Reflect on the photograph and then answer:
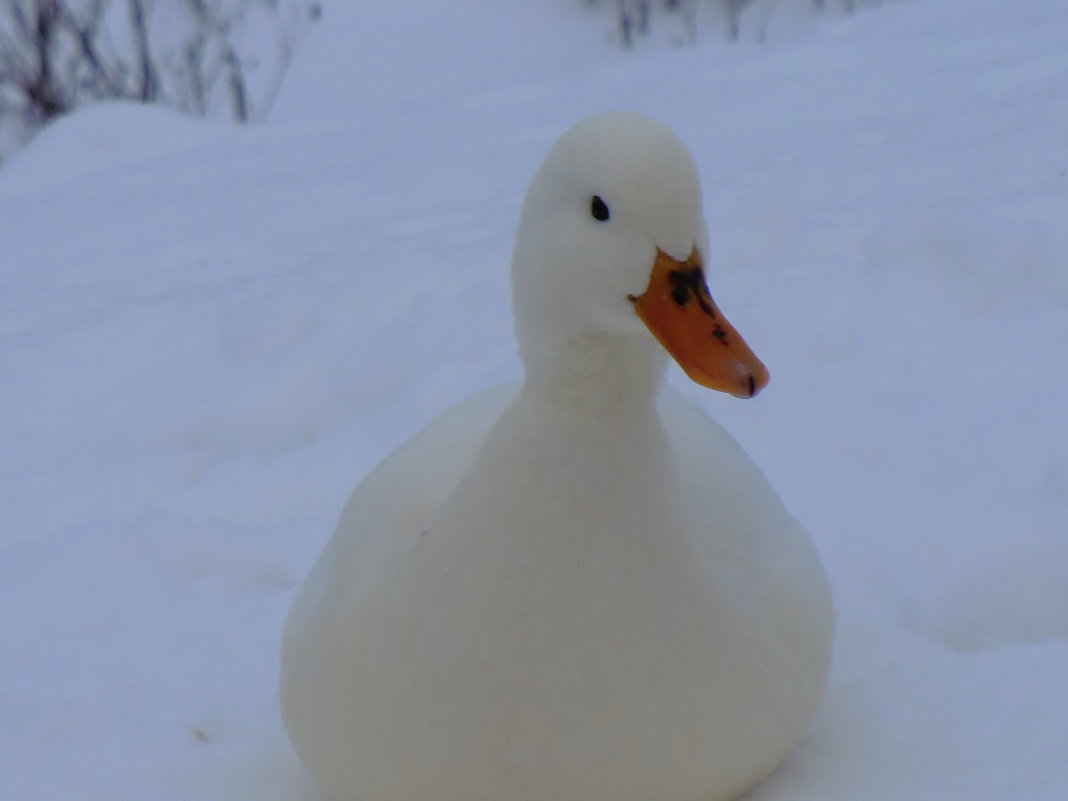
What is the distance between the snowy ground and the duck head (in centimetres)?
75

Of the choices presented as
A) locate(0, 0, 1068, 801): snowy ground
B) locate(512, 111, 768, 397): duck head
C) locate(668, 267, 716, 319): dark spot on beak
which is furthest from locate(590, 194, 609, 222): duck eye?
locate(0, 0, 1068, 801): snowy ground

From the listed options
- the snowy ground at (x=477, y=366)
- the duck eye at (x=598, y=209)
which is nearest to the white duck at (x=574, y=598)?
the duck eye at (x=598, y=209)

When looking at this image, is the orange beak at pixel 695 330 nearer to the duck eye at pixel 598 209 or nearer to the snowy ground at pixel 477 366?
the duck eye at pixel 598 209

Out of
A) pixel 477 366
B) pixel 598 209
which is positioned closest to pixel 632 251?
pixel 598 209

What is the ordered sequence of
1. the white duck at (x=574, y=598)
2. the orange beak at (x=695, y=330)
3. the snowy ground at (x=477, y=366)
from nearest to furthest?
1. the orange beak at (x=695, y=330)
2. the white duck at (x=574, y=598)
3. the snowy ground at (x=477, y=366)

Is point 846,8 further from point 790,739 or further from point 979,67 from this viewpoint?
point 790,739

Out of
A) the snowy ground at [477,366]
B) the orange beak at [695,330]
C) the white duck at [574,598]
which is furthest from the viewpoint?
the snowy ground at [477,366]

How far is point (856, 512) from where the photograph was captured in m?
2.88

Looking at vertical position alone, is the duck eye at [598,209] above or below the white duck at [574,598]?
above

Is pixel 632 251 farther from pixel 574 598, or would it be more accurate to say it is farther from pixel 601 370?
pixel 574 598

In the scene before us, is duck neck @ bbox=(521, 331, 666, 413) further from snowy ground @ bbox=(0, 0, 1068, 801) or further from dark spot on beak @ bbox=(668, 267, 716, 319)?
snowy ground @ bbox=(0, 0, 1068, 801)

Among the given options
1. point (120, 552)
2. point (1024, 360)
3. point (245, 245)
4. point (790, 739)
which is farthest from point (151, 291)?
point (790, 739)

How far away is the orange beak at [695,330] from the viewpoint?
159cm

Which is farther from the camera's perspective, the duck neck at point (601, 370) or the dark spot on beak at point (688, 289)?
the duck neck at point (601, 370)
